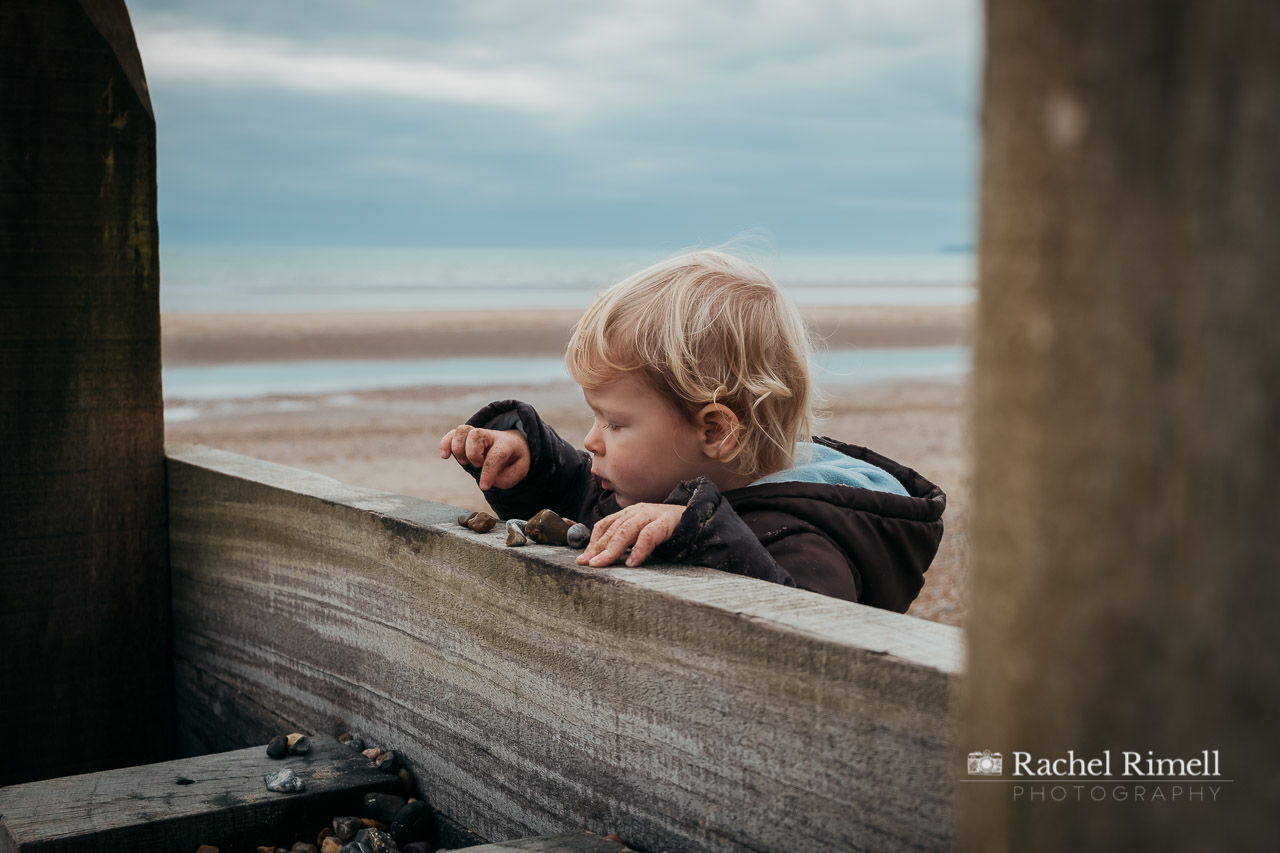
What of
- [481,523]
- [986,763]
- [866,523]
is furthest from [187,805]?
[986,763]

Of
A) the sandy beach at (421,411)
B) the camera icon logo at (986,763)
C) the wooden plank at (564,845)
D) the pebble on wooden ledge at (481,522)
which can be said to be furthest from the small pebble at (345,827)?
the camera icon logo at (986,763)

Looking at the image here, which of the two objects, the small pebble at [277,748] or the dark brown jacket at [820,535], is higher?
the dark brown jacket at [820,535]

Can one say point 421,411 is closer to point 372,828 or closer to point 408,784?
point 408,784

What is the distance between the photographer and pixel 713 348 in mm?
2430

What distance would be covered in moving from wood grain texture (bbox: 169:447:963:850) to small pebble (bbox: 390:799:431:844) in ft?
0.18

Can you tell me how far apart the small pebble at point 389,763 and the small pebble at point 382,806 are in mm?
98

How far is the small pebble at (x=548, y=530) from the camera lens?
1987 mm

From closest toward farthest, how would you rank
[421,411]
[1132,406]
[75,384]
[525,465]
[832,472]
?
[1132,406], [832,472], [75,384], [525,465], [421,411]

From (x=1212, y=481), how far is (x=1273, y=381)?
6 centimetres

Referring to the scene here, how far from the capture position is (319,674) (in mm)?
2488

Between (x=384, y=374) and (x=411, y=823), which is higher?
(x=384, y=374)

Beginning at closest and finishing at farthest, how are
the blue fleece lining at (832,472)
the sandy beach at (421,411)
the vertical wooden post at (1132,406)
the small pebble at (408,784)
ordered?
1. the vertical wooden post at (1132,406)
2. the small pebble at (408,784)
3. the blue fleece lining at (832,472)
4. the sandy beach at (421,411)

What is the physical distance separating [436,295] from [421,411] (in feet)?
98.0

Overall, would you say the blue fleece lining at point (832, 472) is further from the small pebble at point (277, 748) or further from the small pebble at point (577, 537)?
the small pebble at point (277, 748)
